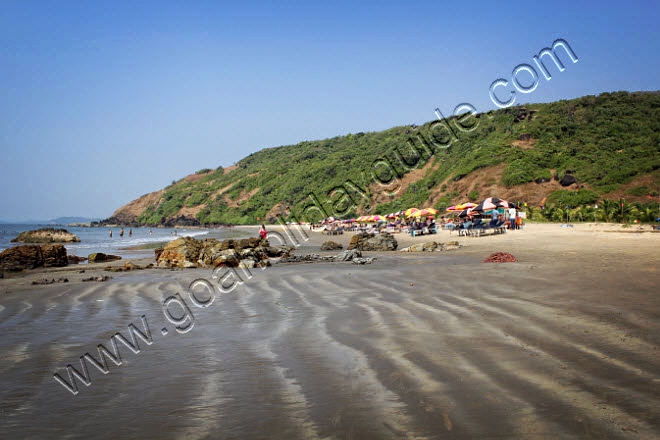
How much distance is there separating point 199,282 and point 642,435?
403 inches

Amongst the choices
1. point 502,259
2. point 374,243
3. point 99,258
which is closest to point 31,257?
point 99,258

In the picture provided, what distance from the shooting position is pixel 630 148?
191 feet

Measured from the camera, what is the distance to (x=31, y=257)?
18234 mm

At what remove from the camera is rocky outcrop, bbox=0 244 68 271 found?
1756cm

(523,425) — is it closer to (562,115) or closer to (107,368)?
(107,368)

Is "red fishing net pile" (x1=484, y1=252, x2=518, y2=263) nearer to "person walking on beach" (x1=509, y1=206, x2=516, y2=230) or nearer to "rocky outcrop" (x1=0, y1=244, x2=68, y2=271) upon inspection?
"rocky outcrop" (x1=0, y1=244, x2=68, y2=271)

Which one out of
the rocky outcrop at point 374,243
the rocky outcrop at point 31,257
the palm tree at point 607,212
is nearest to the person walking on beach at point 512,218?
the palm tree at point 607,212

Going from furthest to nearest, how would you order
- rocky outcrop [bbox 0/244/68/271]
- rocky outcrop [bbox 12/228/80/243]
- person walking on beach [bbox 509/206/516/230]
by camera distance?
1. rocky outcrop [bbox 12/228/80/243]
2. person walking on beach [bbox 509/206/516/230]
3. rocky outcrop [bbox 0/244/68/271]

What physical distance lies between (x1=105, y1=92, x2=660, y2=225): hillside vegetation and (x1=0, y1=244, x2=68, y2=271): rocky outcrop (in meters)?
38.0

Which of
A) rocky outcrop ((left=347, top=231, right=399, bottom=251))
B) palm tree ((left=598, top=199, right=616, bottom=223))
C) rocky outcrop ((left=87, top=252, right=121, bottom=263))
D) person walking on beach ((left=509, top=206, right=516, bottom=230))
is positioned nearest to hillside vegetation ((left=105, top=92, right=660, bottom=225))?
palm tree ((left=598, top=199, right=616, bottom=223))

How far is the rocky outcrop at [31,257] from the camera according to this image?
57.6ft

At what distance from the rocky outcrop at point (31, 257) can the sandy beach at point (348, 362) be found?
904 centimetres

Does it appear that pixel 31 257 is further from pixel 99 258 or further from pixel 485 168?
pixel 485 168

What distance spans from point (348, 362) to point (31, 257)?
56.2 ft
